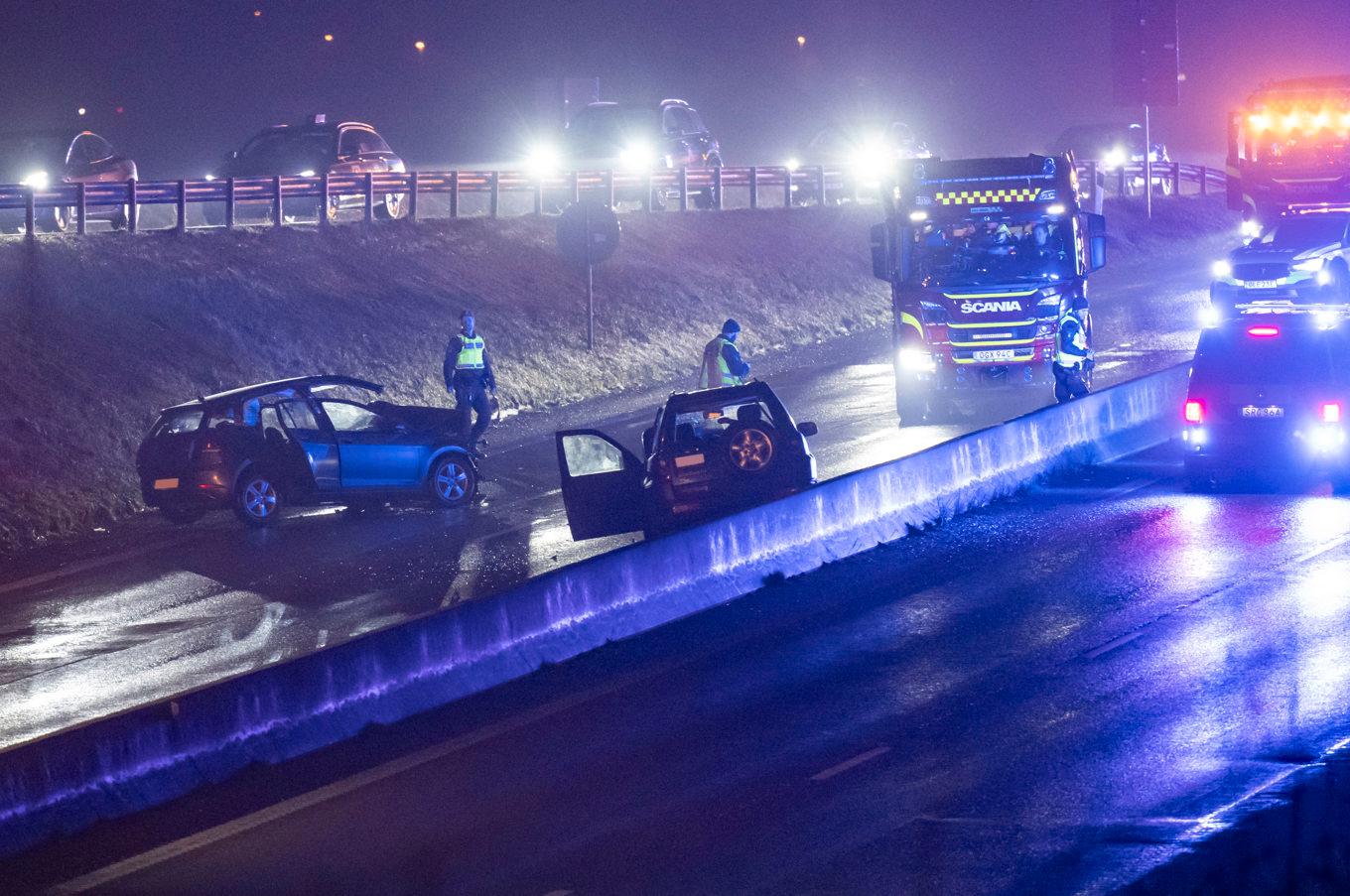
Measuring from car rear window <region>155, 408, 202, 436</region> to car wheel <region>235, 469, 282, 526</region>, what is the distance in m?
0.85

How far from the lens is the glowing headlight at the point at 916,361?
23.6 m

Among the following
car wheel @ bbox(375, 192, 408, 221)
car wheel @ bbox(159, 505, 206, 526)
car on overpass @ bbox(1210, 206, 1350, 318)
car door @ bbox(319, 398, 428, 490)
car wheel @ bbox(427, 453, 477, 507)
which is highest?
car wheel @ bbox(375, 192, 408, 221)

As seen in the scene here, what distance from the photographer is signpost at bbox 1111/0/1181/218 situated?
3850 cm

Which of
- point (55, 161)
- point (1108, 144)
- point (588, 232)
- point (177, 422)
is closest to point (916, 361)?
point (588, 232)

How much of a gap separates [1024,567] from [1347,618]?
10.3 ft

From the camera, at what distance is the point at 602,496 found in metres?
16.0

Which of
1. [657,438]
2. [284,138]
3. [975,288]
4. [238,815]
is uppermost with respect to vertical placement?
[284,138]

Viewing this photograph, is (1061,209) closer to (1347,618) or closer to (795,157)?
(1347,618)

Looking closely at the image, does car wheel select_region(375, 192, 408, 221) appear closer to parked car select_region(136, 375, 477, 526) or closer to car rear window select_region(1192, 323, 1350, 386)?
parked car select_region(136, 375, 477, 526)

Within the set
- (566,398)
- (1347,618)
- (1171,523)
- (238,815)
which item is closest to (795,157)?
(566,398)

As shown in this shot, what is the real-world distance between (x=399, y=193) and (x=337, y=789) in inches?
1006

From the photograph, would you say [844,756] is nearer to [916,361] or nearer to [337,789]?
[337,789]

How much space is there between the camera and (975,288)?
76.0ft

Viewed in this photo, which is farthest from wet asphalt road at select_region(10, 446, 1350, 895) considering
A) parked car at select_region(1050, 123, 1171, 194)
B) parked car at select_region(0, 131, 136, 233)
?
parked car at select_region(1050, 123, 1171, 194)
